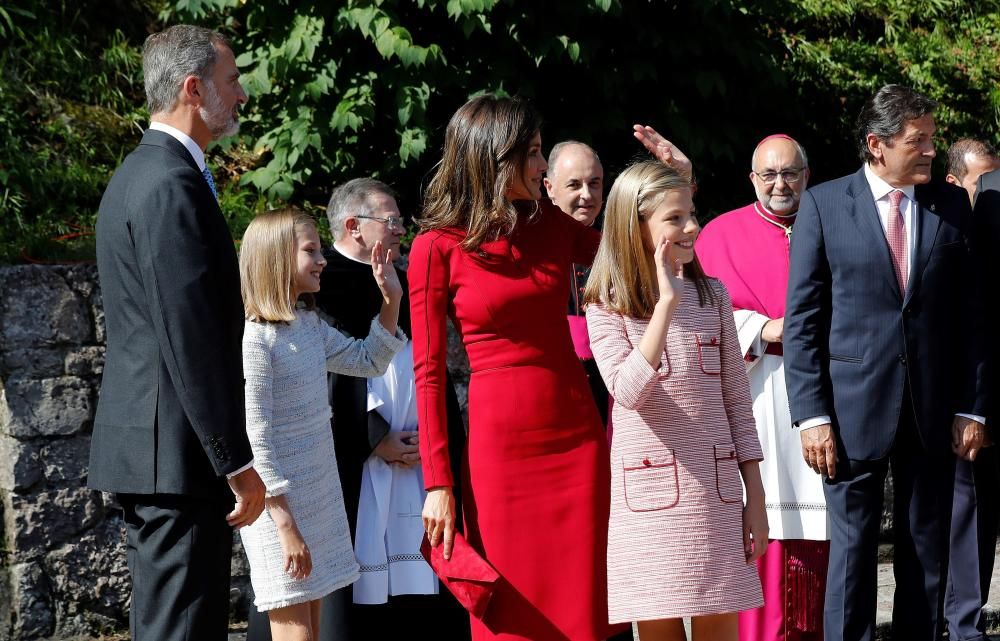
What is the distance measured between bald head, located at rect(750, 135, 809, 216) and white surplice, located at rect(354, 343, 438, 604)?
1823mm

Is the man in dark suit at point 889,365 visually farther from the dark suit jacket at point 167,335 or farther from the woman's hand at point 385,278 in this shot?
the dark suit jacket at point 167,335

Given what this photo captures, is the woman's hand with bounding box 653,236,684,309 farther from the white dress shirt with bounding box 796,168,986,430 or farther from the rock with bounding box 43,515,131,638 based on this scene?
the rock with bounding box 43,515,131,638

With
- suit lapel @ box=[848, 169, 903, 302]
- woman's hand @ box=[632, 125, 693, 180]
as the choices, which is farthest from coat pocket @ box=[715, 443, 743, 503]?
suit lapel @ box=[848, 169, 903, 302]

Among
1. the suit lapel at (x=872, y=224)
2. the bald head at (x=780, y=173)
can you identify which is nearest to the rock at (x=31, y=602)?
the bald head at (x=780, y=173)

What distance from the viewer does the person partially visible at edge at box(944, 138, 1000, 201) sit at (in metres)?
6.95

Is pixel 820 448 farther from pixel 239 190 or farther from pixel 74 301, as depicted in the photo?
pixel 239 190

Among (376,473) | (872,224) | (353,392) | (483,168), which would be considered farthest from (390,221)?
(872,224)

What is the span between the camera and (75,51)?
841cm

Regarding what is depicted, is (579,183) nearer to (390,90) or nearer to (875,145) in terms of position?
(875,145)

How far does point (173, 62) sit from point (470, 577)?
5.72 feet

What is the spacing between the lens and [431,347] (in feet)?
12.9

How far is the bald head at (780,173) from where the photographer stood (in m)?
5.64

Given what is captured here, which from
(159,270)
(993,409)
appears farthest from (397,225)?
(993,409)

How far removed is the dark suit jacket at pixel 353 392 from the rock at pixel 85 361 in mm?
1498
